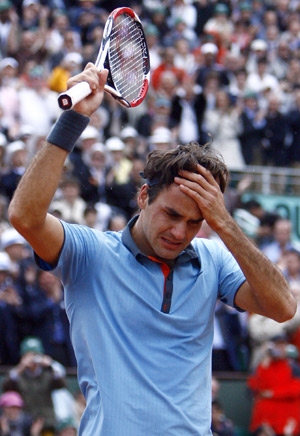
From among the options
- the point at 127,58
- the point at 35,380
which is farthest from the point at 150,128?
the point at 127,58

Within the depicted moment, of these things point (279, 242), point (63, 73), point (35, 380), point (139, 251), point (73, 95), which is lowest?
point (35, 380)

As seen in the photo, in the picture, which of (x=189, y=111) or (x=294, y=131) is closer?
(x=189, y=111)

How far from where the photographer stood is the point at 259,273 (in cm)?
314

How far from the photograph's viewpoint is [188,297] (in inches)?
126

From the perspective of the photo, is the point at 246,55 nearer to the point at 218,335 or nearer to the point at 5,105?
the point at 5,105

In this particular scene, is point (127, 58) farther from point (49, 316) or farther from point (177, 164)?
point (49, 316)

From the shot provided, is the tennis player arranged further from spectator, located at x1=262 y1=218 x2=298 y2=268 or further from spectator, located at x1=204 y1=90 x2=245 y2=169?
spectator, located at x1=204 y1=90 x2=245 y2=169

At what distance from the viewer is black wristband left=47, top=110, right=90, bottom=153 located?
2.91 metres

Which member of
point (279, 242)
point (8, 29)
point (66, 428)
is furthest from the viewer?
point (8, 29)

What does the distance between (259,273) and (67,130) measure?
85 cm

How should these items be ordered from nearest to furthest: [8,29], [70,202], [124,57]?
[124,57]
[70,202]
[8,29]

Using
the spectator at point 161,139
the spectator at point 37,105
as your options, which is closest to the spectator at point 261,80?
the spectator at point 161,139

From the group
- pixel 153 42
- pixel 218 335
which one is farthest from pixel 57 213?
pixel 153 42

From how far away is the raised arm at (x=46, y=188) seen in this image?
2871mm
